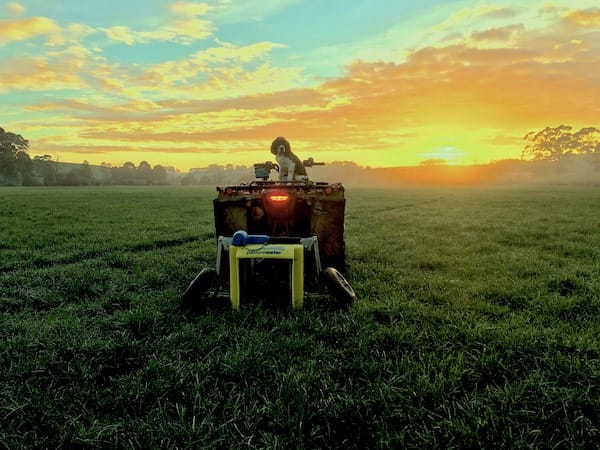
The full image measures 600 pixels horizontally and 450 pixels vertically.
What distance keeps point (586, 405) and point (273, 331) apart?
284 centimetres

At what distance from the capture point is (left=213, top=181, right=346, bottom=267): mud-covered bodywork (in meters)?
5.75

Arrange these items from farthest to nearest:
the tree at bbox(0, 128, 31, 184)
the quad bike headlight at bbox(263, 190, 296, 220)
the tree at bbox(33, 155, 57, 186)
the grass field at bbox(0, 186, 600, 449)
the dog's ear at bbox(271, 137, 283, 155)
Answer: the tree at bbox(33, 155, 57, 186) → the tree at bbox(0, 128, 31, 184) → the dog's ear at bbox(271, 137, 283, 155) → the quad bike headlight at bbox(263, 190, 296, 220) → the grass field at bbox(0, 186, 600, 449)

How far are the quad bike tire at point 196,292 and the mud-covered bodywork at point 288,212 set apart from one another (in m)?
1.33

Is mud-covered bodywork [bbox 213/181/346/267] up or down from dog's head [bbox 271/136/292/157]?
down

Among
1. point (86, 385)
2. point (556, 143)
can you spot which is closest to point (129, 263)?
point (86, 385)

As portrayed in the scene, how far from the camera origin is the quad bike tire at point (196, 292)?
4688 millimetres

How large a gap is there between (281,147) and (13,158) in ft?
262

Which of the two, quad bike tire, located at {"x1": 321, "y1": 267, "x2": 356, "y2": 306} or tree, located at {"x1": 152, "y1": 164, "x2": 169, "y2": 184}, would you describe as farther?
tree, located at {"x1": 152, "y1": 164, "x2": 169, "y2": 184}

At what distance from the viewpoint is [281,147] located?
25.3ft

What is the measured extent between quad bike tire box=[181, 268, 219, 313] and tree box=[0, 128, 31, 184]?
81051 millimetres

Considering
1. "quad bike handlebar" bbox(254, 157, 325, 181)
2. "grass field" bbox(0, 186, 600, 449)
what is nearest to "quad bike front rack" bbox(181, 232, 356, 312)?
"grass field" bbox(0, 186, 600, 449)

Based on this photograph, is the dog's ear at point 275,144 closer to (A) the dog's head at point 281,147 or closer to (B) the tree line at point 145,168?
(A) the dog's head at point 281,147

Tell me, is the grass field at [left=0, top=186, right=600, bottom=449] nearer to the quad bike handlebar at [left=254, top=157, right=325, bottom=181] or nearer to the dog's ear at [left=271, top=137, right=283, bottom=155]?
the quad bike handlebar at [left=254, top=157, right=325, bottom=181]

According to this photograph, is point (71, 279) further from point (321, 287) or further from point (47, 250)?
point (321, 287)
